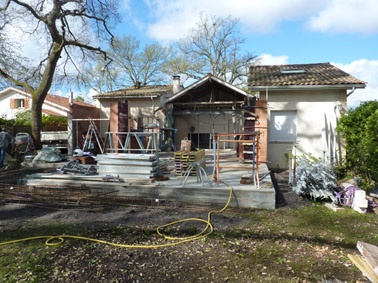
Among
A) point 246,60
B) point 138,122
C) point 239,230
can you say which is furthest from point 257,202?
point 246,60

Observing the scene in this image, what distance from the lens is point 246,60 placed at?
3003 centimetres

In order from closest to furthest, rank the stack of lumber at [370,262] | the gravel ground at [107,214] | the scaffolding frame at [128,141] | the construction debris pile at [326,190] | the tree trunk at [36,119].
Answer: the stack of lumber at [370,262], the gravel ground at [107,214], the construction debris pile at [326,190], the scaffolding frame at [128,141], the tree trunk at [36,119]

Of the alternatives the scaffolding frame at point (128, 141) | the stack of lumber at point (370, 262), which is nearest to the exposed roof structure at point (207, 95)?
the scaffolding frame at point (128, 141)

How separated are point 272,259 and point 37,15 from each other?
50.6ft

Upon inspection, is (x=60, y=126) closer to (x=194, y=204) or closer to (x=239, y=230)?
(x=194, y=204)

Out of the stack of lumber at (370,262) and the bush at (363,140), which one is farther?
the bush at (363,140)

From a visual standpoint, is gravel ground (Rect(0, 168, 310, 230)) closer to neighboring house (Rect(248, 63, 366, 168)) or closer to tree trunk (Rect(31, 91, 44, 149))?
neighboring house (Rect(248, 63, 366, 168))

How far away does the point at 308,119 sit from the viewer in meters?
10.5

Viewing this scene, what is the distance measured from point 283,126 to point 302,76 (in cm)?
233

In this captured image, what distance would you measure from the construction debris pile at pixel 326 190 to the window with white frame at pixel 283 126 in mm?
3619

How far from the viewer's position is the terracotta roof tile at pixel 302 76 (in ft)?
33.3

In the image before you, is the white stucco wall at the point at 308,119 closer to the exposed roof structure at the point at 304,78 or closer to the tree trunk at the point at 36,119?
the exposed roof structure at the point at 304,78

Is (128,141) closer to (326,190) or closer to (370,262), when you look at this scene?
(326,190)

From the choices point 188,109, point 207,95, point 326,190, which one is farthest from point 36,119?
point 326,190
